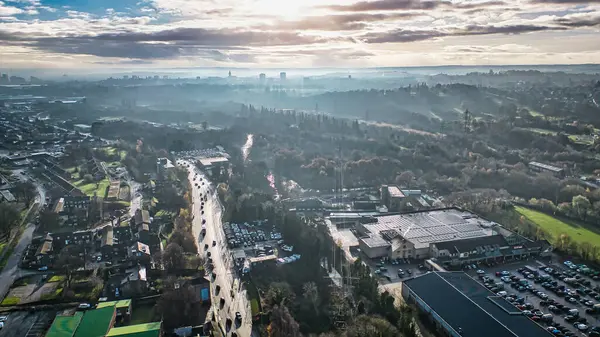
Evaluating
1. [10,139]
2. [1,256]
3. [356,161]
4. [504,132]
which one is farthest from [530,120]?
[10,139]

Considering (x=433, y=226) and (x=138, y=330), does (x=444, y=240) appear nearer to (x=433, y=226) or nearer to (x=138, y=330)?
(x=433, y=226)

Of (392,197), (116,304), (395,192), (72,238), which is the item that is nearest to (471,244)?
(392,197)

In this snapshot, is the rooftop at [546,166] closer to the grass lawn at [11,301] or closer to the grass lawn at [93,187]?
the grass lawn at [93,187]

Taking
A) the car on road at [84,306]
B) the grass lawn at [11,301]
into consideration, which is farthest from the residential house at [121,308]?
the grass lawn at [11,301]

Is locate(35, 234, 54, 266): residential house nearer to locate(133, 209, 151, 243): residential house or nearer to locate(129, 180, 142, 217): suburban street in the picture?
locate(133, 209, 151, 243): residential house

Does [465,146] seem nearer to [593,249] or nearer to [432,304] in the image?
[593,249]

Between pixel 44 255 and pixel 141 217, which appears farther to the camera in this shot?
pixel 141 217

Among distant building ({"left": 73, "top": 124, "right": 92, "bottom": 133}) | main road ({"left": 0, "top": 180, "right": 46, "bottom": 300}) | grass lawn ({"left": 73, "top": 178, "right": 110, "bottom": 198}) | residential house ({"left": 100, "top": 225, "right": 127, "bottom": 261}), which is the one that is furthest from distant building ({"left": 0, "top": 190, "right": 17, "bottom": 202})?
distant building ({"left": 73, "top": 124, "right": 92, "bottom": 133})
